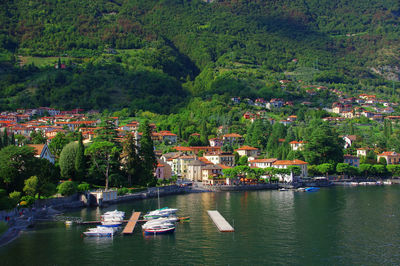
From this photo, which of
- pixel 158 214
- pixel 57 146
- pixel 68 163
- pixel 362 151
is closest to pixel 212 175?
pixel 57 146

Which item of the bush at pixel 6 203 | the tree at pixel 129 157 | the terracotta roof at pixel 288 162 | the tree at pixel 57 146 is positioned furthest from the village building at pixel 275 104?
the bush at pixel 6 203

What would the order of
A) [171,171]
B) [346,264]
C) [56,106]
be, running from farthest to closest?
[56,106], [171,171], [346,264]

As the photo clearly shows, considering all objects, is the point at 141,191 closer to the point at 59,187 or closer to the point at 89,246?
the point at 59,187

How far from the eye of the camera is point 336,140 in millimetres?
125312

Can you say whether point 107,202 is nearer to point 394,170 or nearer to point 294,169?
point 294,169

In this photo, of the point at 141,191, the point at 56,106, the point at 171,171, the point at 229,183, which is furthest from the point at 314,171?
the point at 56,106

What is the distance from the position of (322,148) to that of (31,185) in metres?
76.5

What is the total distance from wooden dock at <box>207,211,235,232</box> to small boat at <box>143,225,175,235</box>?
4753mm

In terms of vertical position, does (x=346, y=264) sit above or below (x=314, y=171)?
below

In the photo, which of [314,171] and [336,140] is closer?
[314,171]

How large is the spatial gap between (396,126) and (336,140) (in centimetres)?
5387

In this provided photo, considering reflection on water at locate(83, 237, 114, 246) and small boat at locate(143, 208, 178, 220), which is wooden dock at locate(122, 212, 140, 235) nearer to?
small boat at locate(143, 208, 178, 220)

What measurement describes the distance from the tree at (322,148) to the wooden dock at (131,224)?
219 ft

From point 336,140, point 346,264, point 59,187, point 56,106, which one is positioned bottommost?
point 346,264
